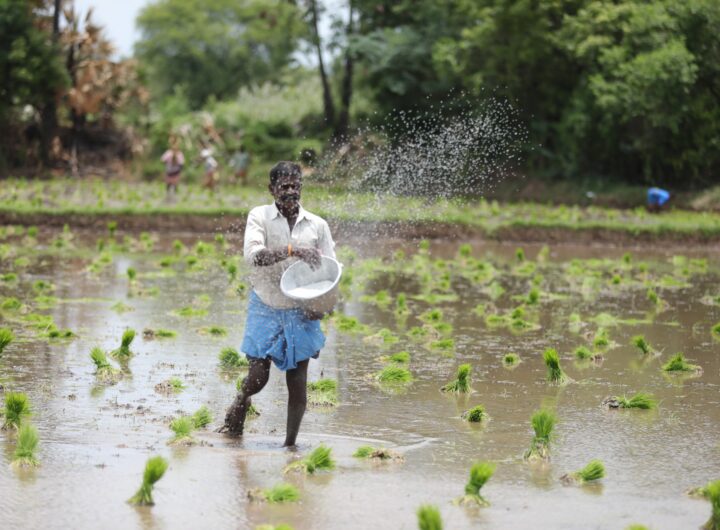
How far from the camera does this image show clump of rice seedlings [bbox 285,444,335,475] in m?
6.36

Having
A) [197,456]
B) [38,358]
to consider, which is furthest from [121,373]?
[197,456]

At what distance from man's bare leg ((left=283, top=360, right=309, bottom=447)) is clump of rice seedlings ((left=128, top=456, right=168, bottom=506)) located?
1324mm

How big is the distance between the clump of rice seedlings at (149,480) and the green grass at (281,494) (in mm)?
541

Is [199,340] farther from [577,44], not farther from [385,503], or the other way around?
[577,44]

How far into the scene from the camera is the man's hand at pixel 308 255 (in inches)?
261

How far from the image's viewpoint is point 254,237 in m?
6.77

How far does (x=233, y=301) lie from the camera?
1370 cm

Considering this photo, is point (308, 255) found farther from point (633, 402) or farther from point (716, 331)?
point (716, 331)

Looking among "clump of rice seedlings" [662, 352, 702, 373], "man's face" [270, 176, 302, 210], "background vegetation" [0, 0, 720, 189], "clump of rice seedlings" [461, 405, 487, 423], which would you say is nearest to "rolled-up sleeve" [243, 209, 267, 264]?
"man's face" [270, 176, 302, 210]

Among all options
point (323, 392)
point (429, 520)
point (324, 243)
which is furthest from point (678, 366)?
point (429, 520)

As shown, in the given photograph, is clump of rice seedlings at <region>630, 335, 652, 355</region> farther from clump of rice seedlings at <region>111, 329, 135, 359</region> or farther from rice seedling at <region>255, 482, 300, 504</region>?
rice seedling at <region>255, 482, 300, 504</region>

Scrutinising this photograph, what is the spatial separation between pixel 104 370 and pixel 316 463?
3058mm

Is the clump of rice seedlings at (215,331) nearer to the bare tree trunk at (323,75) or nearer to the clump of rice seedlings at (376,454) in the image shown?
the clump of rice seedlings at (376,454)

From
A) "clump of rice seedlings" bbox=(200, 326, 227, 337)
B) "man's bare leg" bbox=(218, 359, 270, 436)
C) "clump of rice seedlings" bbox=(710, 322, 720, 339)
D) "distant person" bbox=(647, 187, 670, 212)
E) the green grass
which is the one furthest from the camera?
"distant person" bbox=(647, 187, 670, 212)
